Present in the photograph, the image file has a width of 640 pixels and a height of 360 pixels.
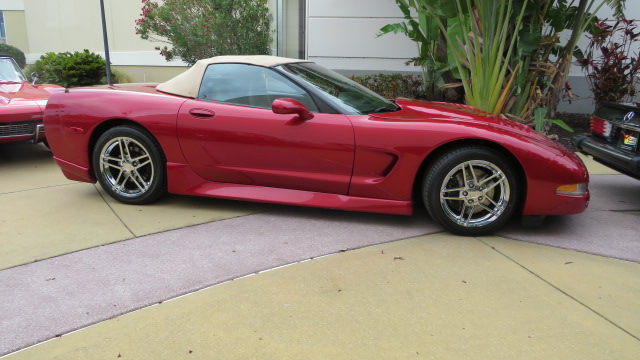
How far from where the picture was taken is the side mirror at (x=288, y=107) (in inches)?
153

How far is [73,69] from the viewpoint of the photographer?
42.5 feet

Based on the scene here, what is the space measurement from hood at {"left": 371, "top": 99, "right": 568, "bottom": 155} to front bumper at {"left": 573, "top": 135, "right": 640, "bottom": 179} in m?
0.67

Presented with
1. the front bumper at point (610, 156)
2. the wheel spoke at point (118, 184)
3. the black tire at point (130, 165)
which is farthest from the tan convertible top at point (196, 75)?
the front bumper at point (610, 156)

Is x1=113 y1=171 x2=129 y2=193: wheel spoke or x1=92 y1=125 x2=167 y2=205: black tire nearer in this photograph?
x1=92 y1=125 x2=167 y2=205: black tire

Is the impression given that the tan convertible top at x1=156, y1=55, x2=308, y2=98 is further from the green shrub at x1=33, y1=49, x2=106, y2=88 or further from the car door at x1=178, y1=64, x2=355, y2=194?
the green shrub at x1=33, y1=49, x2=106, y2=88

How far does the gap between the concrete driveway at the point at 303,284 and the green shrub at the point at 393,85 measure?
4768mm

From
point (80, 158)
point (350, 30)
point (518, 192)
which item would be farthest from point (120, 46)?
point (518, 192)

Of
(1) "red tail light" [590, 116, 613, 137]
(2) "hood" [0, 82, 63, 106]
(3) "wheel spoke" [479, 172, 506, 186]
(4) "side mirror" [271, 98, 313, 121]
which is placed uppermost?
(4) "side mirror" [271, 98, 313, 121]

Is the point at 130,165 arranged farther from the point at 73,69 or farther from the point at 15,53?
the point at 15,53

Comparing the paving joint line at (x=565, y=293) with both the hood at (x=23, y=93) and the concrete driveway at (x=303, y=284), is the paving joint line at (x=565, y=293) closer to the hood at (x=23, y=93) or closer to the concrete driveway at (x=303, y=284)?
the concrete driveway at (x=303, y=284)

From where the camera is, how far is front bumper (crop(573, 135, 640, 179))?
4.24m

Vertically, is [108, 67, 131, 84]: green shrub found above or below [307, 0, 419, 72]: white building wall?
below

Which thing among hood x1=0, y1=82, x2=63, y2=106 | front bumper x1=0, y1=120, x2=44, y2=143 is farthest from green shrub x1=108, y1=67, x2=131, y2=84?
front bumper x1=0, y1=120, x2=44, y2=143

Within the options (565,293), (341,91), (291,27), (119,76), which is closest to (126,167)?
(341,91)
